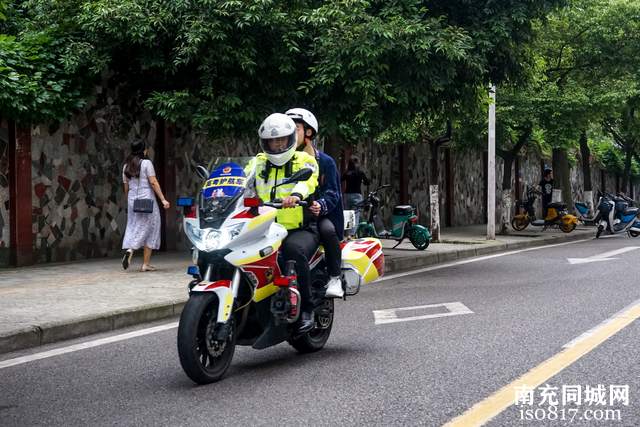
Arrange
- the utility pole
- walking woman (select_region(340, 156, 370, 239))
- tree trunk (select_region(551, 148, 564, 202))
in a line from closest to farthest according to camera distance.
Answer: walking woman (select_region(340, 156, 370, 239)), the utility pole, tree trunk (select_region(551, 148, 564, 202))

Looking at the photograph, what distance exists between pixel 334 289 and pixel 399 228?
958cm

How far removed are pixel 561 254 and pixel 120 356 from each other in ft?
37.3

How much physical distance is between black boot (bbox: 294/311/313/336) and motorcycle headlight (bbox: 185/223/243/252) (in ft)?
3.23

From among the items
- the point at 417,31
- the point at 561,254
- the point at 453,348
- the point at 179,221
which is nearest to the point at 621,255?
the point at 561,254

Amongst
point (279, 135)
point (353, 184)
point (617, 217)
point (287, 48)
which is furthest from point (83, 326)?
point (617, 217)

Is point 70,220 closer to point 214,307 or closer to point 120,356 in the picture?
point 120,356

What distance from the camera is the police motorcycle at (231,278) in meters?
4.77

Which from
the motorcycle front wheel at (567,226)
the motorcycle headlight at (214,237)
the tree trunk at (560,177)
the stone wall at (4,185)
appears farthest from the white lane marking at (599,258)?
the motorcycle headlight at (214,237)

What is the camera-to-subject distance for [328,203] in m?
5.65

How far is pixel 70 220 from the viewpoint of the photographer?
40.7 ft

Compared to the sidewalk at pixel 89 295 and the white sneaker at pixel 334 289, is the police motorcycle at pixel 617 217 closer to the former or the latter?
the sidewalk at pixel 89 295

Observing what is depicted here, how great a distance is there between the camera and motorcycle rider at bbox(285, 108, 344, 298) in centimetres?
562

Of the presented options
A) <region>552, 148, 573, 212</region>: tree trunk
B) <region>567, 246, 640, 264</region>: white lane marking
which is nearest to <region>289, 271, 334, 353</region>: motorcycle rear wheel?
<region>567, 246, 640, 264</region>: white lane marking

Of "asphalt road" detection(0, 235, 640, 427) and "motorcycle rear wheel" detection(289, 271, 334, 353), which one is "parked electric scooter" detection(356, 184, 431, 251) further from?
"motorcycle rear wheel" detection(289, 271, 334, 353)
